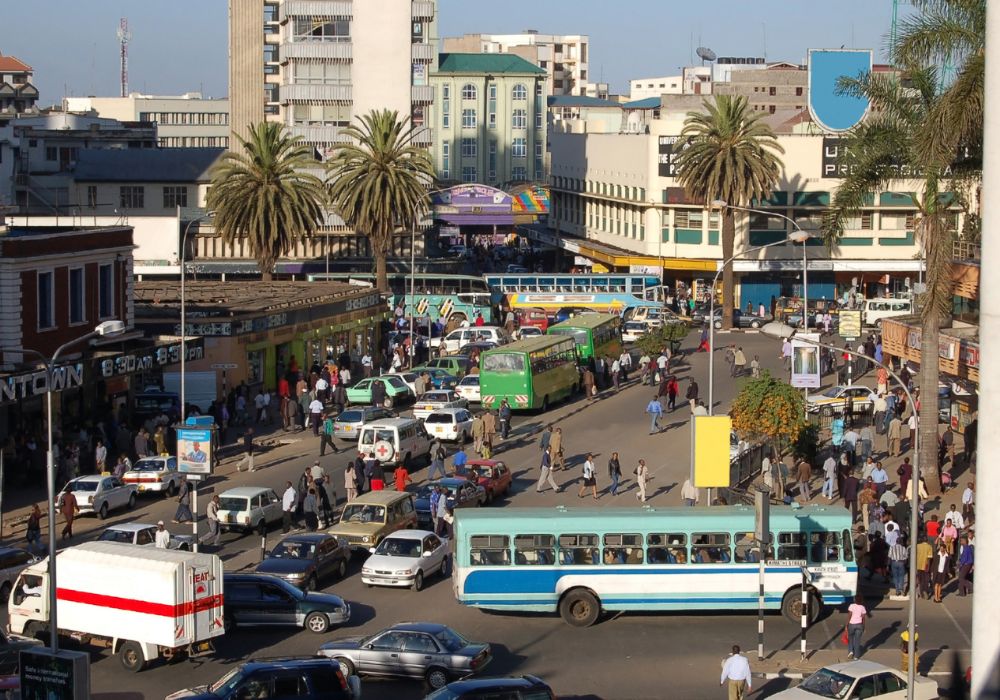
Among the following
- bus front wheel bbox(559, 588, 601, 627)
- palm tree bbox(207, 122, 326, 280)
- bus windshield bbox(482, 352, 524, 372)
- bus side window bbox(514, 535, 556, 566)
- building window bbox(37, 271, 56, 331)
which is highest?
palm tree bbox(207, 122, 326, 280)

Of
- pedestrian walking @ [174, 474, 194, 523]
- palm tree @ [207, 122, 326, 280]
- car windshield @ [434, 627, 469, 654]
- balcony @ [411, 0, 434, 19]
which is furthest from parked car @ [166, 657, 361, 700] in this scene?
balcony @ [411, 0, 434, 19]

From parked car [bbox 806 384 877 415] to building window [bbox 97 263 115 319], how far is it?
895 inches

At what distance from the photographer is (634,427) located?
48969 millimetres

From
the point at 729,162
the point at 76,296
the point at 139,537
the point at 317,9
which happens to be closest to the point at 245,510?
the point at 139,537

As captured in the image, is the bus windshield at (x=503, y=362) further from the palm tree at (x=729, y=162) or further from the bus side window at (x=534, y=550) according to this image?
the palm tree at (x=729, y=162)

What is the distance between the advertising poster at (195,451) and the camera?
34.2 meters

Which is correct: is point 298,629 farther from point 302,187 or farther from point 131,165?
point 131,165

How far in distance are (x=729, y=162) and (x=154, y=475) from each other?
132 ft

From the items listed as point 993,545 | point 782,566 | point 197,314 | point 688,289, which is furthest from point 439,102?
point 993,545

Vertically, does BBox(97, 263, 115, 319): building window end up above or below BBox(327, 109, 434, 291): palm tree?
below

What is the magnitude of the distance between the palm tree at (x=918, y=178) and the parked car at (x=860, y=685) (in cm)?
1613

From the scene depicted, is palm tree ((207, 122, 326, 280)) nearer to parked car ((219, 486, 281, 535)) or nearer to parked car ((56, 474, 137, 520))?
parked car ((56, 474, 137, 520))

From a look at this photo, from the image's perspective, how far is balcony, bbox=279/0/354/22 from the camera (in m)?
99.1

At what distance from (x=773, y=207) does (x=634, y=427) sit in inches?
1418
